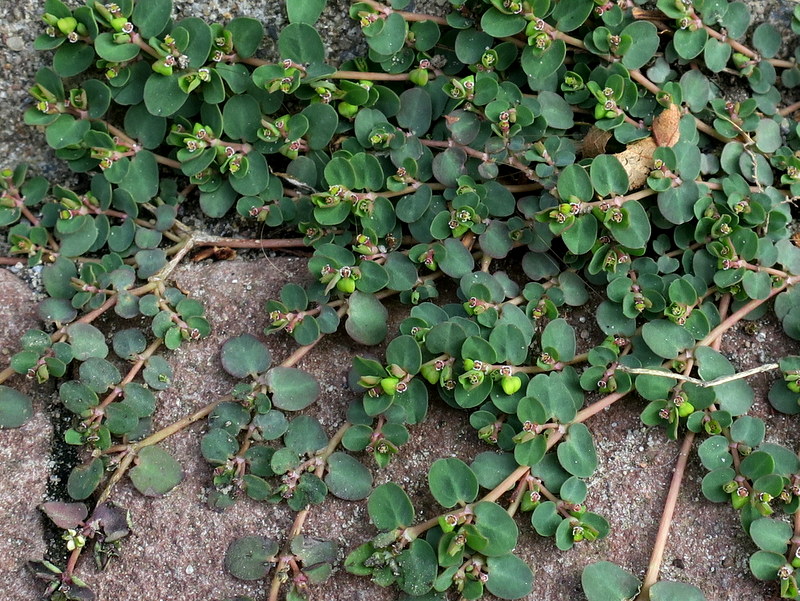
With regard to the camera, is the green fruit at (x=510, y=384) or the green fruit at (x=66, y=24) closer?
the green fruit at (x=510, y=384)

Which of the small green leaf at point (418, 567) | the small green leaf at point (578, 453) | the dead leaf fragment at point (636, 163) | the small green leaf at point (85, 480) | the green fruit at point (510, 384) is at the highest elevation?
the dead leaf fragment at point (636, 163)

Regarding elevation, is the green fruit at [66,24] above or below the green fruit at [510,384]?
above

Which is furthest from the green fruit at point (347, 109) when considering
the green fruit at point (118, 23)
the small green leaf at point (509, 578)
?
the small green leaf at point (509, 578)

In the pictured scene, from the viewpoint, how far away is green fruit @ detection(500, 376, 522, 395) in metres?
1.98

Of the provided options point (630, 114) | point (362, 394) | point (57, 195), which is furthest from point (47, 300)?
point (630, 114)

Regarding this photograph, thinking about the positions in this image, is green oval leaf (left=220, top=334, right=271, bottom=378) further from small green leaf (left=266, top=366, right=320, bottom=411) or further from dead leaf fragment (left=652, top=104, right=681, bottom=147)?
dead leaf fragment (left=652, top=104, right=681, bottom=147)

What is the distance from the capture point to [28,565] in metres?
1.98

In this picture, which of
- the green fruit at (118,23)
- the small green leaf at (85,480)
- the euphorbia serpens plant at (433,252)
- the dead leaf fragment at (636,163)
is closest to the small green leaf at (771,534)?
the euphorbia serpens plant at (433,252)

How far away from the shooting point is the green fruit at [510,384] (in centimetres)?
198

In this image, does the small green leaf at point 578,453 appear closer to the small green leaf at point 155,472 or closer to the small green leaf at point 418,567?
the small green leaf at point 418,567

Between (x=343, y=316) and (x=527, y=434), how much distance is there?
62 centimetres

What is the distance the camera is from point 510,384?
77.8 inches

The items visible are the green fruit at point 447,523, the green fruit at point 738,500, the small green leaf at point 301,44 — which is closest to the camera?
the green fruit at point 447,523

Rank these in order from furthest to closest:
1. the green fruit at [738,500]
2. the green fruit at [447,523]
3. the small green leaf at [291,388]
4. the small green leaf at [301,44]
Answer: the small green leaf at [301,44] < the small green leaf at [291,388] < the green fruit at [738,500] < the green fruit at [447,523]
